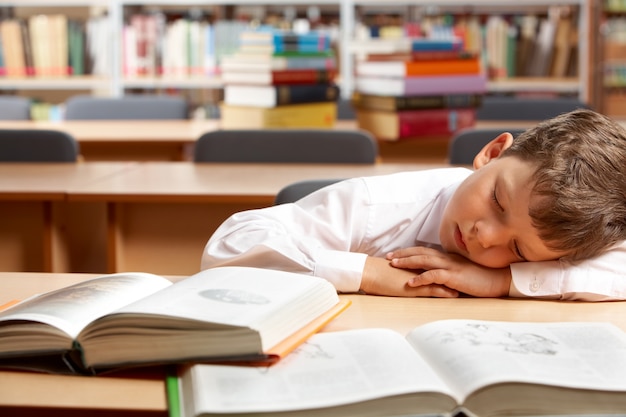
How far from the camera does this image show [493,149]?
1.37m

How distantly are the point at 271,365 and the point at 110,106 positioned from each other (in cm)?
360

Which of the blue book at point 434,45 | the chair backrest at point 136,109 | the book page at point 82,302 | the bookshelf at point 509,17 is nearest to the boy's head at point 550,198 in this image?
the book page at point 82,302

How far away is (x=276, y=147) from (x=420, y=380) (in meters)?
1.90

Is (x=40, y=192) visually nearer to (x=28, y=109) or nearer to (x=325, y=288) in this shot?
(x=325, y=288)

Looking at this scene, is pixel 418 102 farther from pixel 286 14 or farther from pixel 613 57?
pixel 613 57

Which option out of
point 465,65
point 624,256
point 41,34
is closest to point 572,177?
A: point 624,256

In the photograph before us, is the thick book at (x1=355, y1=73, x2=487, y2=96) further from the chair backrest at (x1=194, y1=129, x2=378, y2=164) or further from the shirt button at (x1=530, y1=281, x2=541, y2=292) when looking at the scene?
the shirt button at (x1=530, y1=281, x2=541, y2=292)

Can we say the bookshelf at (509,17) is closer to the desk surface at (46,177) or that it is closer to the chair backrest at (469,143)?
the chair backrest at (469,143)

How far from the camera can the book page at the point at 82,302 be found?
0.91m

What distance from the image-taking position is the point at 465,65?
347cm

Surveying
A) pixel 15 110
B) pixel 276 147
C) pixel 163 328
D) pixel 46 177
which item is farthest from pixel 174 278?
pixel 15 110

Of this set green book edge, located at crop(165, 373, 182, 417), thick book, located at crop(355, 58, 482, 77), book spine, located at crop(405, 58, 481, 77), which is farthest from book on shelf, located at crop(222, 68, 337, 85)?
green book edge, located at crop(165, 373, 182, 417)

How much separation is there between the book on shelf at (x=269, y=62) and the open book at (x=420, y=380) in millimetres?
2482

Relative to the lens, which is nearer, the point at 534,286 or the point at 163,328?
the point at 163,328
